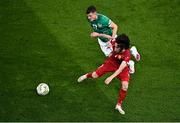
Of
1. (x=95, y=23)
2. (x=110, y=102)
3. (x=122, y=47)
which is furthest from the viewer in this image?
(x=95, y=23)

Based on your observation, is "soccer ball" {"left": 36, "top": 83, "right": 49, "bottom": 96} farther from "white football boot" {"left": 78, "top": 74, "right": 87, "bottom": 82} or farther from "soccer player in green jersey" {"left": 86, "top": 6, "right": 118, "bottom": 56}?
"soccer player in green jersey" {"left": 86, "top": 6, "right": 118, "bottom": 56}

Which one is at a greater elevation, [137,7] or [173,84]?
[137,7]

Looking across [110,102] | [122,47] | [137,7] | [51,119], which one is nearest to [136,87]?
[110,102]

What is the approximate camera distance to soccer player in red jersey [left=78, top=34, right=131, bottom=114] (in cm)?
989

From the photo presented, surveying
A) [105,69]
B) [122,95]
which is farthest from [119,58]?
[122,95]

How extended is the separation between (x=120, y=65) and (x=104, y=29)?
174cm

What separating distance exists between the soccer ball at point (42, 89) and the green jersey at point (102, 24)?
6.98 feet

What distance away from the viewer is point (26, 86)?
36.3 ft

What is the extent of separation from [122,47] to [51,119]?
2.36 m

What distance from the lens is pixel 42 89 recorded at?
10.7 meters

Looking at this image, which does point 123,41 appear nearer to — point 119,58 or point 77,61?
point 119,58

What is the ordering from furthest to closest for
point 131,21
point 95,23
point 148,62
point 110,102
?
1. point 131,21
2. point 148,62
3. point 95,23
4. point 110,102

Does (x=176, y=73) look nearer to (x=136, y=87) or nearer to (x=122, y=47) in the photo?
(x=136, y=87)

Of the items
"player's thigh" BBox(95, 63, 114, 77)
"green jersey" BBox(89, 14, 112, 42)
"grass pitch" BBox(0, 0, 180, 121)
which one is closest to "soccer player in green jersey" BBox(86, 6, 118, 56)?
"green jersey" BBox(89, 14, 112, 42)
